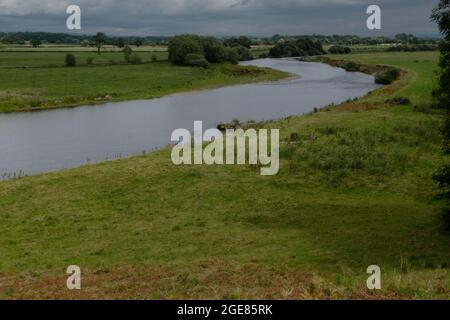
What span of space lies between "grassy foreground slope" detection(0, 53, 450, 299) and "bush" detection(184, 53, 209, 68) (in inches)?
3482

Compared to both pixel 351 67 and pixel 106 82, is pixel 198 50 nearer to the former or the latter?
pixel 106 82

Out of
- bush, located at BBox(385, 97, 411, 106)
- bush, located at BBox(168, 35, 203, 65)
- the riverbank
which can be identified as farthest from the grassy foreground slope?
bush, located at BBox(168, 35, 203, 65)

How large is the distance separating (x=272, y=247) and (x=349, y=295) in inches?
323

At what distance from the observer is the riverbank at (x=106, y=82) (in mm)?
77625

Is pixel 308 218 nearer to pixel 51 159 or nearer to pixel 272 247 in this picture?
pixel 272 247

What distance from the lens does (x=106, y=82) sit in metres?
98.2

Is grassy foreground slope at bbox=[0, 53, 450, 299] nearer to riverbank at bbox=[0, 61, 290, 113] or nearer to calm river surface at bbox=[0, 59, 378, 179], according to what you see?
calm river surface at bbox=[0, 59, 378, 179]

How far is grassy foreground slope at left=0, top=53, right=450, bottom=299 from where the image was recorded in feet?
55.0

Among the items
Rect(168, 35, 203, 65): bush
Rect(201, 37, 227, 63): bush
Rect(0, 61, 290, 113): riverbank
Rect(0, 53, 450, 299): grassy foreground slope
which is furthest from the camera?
Rect(201, 37, 227, 63): bush

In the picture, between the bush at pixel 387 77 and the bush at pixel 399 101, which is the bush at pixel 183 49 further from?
the bush at pixel 399 101

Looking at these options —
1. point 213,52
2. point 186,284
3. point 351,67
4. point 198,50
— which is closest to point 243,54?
point 213,52

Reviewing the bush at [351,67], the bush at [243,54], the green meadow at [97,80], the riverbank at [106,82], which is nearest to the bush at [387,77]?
the riverbank at [106,82]

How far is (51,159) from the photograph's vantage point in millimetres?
42438
